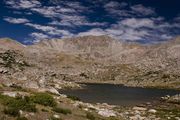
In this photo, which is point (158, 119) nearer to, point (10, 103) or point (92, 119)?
point (92, 119)

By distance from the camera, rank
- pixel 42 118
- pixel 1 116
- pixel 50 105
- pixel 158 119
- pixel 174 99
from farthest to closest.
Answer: pixel 174 99, pixel 158 119, pixel 50 105, pixel 42 118, pixel 1 116

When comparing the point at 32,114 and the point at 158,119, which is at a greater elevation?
the point at 32,114

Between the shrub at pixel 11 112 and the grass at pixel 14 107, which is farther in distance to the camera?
the grass at pixel 14 107

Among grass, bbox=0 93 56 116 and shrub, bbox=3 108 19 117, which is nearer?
shrub, bbox=3 108 19 117

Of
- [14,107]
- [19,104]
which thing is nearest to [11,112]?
[14,107]

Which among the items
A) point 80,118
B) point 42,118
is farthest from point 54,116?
point 80,118

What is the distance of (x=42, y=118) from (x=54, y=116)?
1.73 metres

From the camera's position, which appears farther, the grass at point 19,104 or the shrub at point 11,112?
the grass at point 19,104

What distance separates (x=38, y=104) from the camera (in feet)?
121

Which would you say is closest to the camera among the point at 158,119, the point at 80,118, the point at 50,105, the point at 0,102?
the point at 0,102

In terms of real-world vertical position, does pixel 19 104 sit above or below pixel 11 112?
above

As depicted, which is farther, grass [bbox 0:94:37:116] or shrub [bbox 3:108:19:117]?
grass [bbox 0:94:37:116]

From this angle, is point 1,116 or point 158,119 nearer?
point 1,116

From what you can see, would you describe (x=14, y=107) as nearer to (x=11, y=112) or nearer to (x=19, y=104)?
(x=19, y=104)
